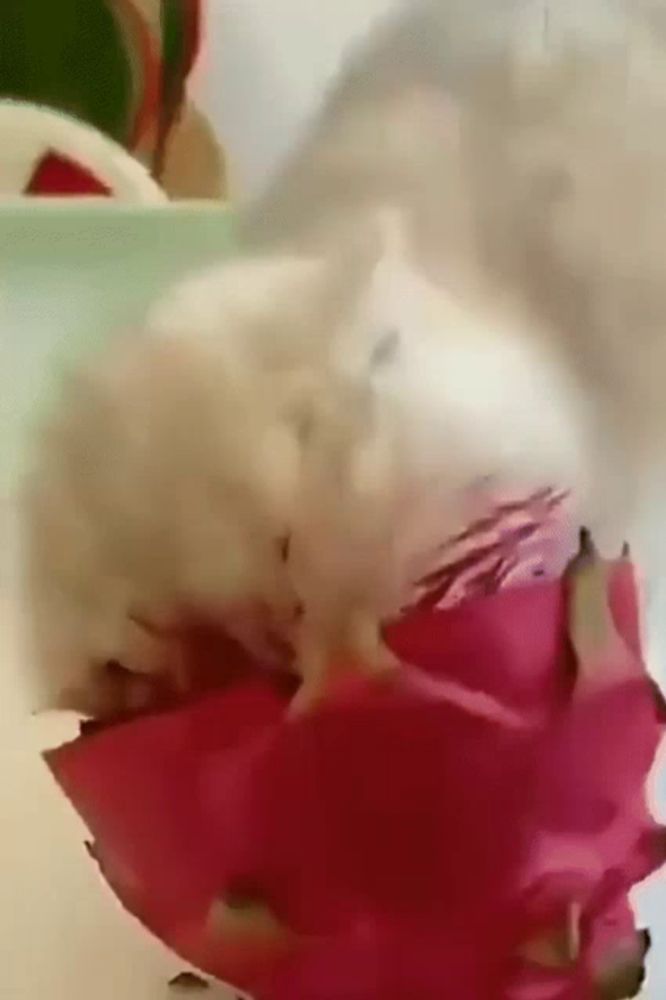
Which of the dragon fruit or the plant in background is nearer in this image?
the dragon fruit

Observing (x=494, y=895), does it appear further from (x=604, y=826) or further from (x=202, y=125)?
(x=202, y=125)

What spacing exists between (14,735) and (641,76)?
5.1 inches

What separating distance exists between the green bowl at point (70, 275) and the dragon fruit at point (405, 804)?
0.05 meters

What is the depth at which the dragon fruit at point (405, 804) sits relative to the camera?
0.61ft

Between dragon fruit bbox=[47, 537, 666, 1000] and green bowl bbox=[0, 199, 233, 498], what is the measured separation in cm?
5

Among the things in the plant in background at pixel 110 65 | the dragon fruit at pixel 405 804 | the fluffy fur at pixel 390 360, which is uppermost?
the plant in background at pixel 110 65

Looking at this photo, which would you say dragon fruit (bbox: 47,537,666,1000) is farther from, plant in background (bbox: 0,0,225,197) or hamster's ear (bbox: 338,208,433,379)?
plant in background (bbox: 0,0,225,197)

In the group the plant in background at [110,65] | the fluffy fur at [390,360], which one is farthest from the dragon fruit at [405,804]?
the plant in background at [110,65]

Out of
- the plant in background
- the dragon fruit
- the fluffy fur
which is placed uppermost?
the plant in background

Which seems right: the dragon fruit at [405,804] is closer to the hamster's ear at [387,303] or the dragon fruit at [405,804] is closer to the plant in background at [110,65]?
the hamster's ear at [387,303]

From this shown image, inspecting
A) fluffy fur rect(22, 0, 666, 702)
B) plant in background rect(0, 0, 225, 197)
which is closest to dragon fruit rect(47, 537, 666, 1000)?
fluffy fur rect(22, 0, 666, 702)

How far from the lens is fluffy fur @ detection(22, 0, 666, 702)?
0.18 m

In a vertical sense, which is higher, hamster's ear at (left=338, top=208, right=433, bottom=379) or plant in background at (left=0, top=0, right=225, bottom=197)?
plant in background at (left=0, top=0, right=225, bottom=197)

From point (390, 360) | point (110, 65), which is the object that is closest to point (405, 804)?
point (390, 360)
